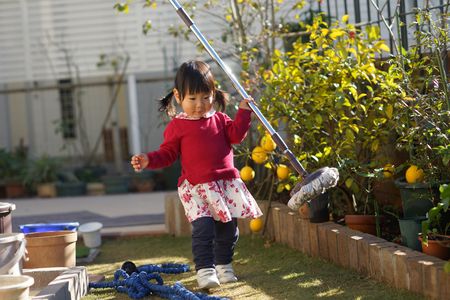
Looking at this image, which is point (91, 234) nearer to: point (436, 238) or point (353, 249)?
point (353, 249)

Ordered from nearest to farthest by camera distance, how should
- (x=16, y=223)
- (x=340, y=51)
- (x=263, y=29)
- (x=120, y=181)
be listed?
(x=340, y=51) < (x=263, y=29) < (x=16, y=223) < (x=120, y=181)

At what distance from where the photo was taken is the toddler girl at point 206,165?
15.3 ft

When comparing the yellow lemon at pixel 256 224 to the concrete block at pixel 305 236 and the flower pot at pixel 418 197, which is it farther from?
the flower pot at pixel 418 197

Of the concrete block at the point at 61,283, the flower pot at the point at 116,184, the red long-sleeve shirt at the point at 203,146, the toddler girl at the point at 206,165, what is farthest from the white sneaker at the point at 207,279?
the flower pot at the point at 116,184

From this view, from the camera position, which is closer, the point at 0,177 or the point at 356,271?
the point at 356,271

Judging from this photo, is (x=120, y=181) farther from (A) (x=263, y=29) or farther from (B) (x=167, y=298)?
(B) (x=167, y=298)

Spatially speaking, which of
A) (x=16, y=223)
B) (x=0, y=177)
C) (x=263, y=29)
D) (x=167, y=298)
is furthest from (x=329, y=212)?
(x=0, y=177)

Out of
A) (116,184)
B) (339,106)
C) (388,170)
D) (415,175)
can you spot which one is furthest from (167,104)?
(116,184)

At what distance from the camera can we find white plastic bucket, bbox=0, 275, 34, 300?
3539 mm

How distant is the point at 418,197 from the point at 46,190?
768cm

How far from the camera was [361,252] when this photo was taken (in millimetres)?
4605

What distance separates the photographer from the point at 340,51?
5184 mm

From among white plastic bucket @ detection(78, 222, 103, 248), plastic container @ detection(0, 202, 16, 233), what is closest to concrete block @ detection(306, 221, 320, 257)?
plastic container @ detection(0, 202, 16, 233)

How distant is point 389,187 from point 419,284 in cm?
179
